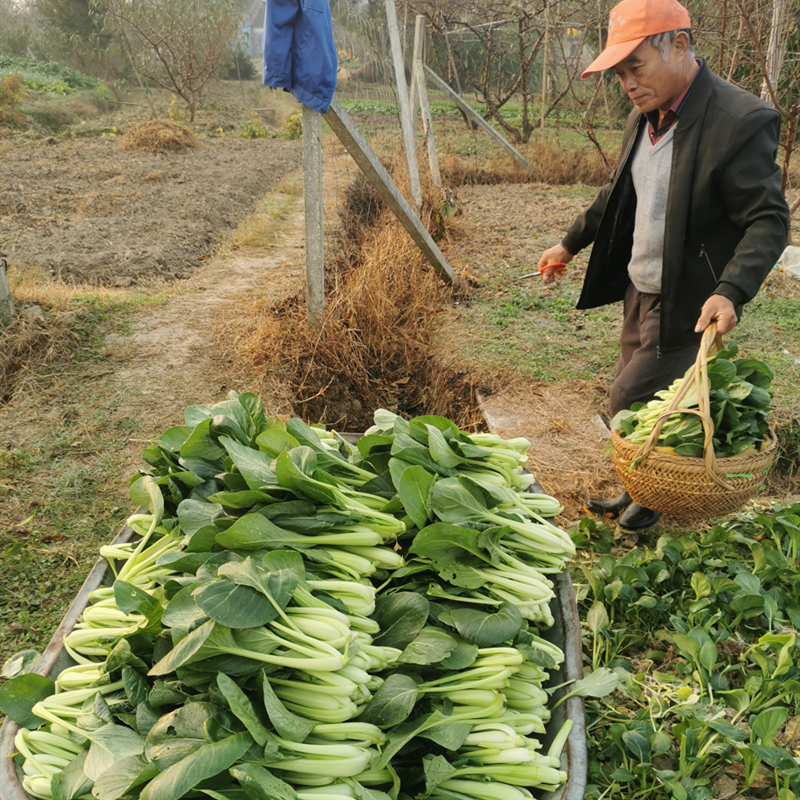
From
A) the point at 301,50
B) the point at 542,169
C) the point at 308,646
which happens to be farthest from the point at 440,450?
the point at 542,169

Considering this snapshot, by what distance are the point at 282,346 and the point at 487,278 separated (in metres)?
2.75

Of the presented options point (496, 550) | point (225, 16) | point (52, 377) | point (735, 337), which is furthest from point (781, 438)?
point (225, 16)

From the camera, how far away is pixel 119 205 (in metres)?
10.1

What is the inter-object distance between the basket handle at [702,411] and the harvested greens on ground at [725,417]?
4 cm

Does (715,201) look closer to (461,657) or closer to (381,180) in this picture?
(461,657)

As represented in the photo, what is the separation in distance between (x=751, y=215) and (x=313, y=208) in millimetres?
3050

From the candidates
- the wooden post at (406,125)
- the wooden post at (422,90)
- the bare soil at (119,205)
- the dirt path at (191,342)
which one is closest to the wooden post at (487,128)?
the wooden post at (422,90)

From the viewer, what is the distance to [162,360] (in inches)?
197

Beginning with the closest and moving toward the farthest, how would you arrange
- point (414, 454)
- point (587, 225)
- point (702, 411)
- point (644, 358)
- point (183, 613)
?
point (183, 613)
point (414, 454)
point (702, 411)
point (644, 358)
point (587, 225)

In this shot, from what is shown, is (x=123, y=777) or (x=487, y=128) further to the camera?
(x=487, y=128)

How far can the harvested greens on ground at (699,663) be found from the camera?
192 centimetres

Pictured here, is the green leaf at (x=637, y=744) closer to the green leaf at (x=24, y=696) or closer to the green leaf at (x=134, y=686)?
the green leaf at (x=134, y=686)

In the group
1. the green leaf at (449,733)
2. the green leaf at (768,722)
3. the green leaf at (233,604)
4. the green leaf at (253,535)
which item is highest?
the green leaf at (253,535)

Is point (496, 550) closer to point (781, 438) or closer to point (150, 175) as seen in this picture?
point (781, 438)
